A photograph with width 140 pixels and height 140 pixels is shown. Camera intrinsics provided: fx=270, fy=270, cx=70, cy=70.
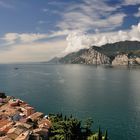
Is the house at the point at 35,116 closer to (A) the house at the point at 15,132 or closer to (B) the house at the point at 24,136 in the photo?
(A) the house at the point at 15,132

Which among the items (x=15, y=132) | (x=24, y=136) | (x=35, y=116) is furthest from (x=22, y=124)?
(x=35, y=116)

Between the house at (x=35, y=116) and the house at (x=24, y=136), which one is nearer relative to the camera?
the house at (x=24, y=136)

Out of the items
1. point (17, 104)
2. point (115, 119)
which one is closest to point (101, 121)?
point (115, 119)

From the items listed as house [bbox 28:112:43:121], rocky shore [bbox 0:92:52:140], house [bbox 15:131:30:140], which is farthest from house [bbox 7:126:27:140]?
house [bbox 28:112:43:121]

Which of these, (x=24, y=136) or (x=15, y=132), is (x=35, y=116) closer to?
(x=15, y=132)

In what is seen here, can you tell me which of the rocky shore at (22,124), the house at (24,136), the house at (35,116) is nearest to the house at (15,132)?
the rocky shore at (22,124)

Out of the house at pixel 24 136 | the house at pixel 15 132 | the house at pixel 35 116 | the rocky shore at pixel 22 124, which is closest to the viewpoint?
the house at pixel 24 136

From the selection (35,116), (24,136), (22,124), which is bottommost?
(35,116)

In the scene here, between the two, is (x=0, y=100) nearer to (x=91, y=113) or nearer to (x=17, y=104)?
(x=17, y=104)
